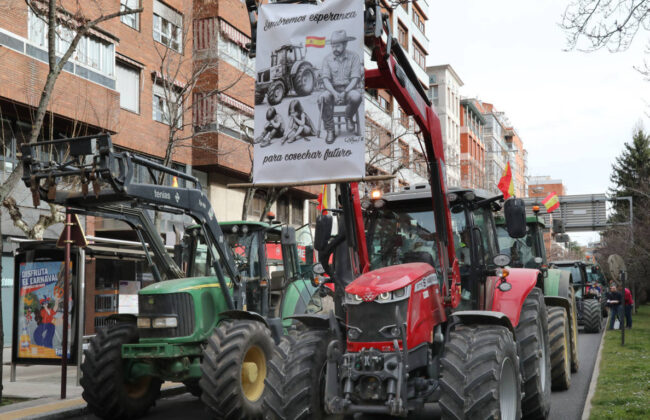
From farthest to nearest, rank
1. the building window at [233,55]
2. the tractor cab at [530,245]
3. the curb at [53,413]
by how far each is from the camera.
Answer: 1. the building window at [233,55]
2. the tractor cab at [530,245]
3. the curb at [53,413]

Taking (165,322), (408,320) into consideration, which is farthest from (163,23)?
Answer: (408,320)

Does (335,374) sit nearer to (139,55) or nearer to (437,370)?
(437,370)

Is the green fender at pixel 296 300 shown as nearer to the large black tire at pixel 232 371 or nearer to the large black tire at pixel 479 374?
the large black tire at pixel 232 371

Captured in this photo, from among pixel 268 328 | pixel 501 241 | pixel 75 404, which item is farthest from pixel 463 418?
pixel 501 241

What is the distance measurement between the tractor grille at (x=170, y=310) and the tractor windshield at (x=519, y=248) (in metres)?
6.71

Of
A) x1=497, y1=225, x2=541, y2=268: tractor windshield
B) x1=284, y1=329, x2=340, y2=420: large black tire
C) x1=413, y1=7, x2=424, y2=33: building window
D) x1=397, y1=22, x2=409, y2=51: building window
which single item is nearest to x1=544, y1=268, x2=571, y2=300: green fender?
x1=497, y1=225, x2=541, y2=268: tractor windshield

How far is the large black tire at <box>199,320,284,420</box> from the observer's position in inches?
315

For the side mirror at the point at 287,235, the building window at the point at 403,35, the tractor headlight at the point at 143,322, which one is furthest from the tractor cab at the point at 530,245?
the building window at the point at 403,35

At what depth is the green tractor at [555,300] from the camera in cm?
1052

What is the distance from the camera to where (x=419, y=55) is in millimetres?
54656

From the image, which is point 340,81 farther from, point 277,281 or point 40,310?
point 40,310

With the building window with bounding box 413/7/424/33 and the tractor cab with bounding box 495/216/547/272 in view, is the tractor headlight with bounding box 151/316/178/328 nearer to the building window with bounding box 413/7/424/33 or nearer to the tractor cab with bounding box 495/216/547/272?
the tractor cab with bounding box 495/216/547/272

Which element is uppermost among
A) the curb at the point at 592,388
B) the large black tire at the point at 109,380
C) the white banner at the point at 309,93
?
the white banner at the point at 309,93

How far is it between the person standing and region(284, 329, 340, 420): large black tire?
6.22ft
